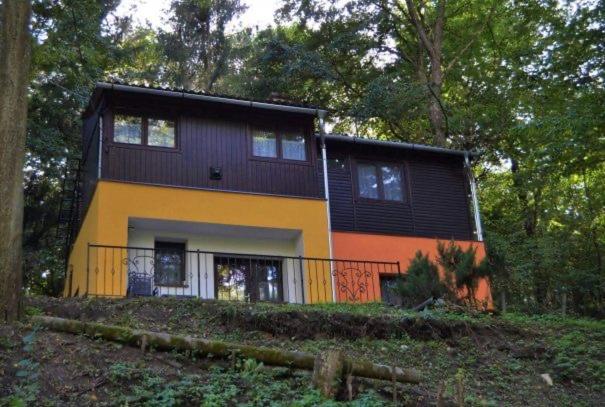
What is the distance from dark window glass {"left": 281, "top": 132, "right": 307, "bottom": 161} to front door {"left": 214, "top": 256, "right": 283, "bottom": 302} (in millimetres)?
2554

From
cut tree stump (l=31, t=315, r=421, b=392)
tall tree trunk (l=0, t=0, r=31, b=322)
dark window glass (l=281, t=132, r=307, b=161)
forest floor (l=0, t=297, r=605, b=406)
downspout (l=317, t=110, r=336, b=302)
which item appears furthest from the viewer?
dark window glass (l=281, t=132, r=307, b=161)

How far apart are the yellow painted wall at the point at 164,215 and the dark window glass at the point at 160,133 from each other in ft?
4.08

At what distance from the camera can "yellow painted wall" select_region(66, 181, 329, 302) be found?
13.7m

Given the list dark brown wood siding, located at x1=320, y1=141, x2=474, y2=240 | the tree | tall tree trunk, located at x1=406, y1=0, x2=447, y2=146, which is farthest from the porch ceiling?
the tree

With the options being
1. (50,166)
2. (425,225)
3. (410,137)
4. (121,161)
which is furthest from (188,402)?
(410,137)

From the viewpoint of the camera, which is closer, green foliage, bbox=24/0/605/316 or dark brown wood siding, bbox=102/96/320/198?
dark brown wood siding, bbox=102/96/320/198

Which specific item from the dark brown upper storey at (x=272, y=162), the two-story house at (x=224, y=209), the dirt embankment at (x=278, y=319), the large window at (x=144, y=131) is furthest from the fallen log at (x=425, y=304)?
the large window at (x=144, y=131)

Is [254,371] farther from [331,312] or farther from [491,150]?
[491,150]

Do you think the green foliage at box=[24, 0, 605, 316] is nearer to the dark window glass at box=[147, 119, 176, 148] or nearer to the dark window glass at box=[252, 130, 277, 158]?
the dark window glass at box=[147, 119, 176, 148]

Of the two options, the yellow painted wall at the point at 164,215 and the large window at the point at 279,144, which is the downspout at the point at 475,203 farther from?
the large window at the point at 279,144

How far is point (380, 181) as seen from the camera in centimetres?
1848

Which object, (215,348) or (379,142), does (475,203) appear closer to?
(379,142)

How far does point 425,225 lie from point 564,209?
9.90 m

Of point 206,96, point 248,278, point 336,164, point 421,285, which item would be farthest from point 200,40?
point 421,285
